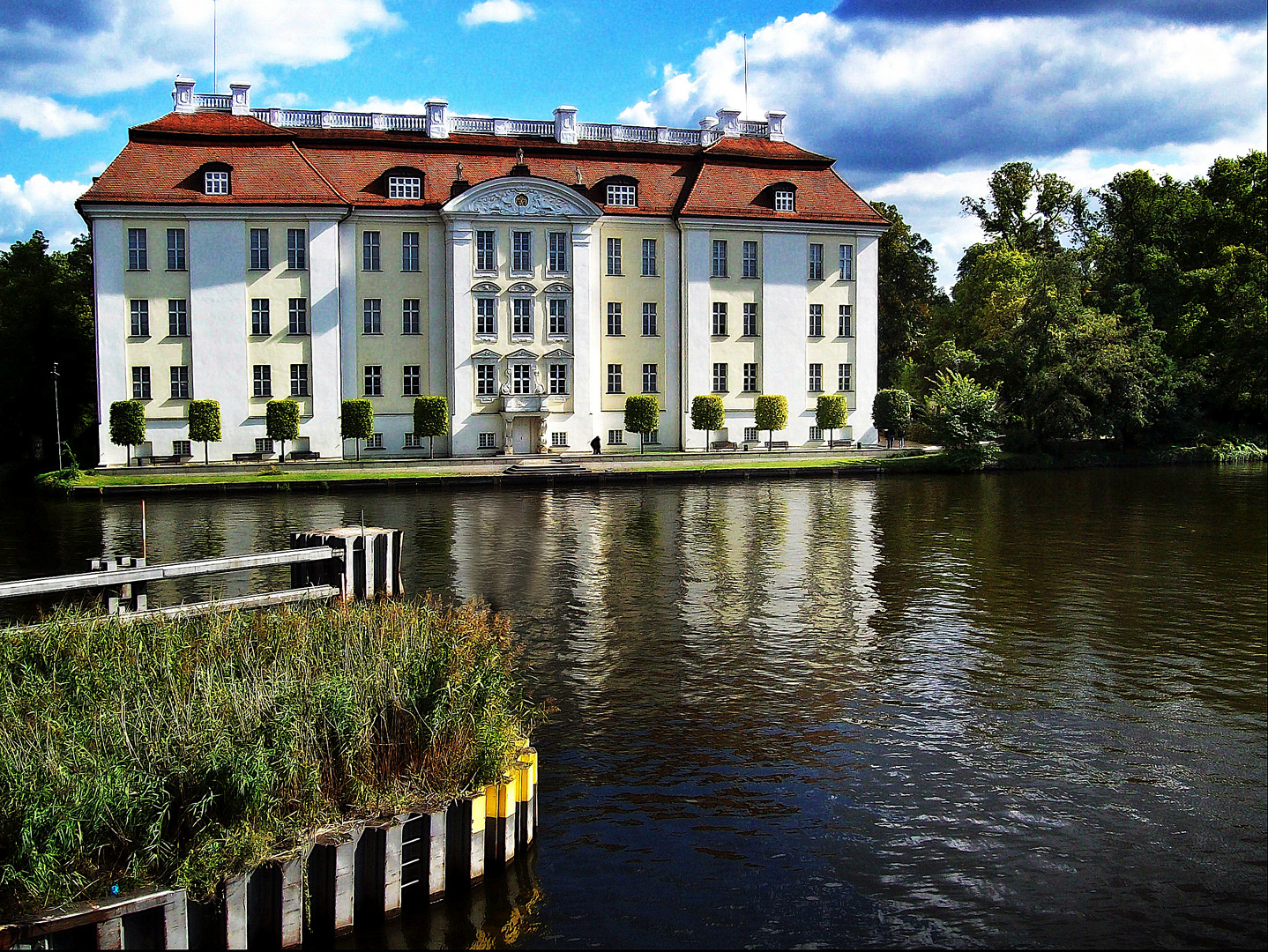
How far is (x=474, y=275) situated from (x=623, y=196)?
9.84m

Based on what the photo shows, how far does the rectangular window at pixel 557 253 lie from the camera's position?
58.6 metres

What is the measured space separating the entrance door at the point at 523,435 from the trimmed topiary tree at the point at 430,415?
13.7 feet

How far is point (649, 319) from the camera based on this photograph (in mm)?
61688

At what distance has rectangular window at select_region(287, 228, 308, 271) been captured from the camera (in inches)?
2199

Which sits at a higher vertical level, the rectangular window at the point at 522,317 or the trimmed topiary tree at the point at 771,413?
the rectangular window at the point at 522,317

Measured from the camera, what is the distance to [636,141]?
63250 millimetres

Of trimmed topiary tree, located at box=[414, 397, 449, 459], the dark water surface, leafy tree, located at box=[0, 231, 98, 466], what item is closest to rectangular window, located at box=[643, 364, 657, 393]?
trimmed topiary tree, located at box=[414, 397, 449, 459]

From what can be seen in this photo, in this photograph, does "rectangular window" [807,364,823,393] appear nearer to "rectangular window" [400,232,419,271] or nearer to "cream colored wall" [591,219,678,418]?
"cream colored wall" [591,219,678,418]

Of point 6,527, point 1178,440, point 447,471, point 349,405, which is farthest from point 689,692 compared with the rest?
point 1178,440

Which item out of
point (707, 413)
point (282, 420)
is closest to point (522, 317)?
point (707, 413)

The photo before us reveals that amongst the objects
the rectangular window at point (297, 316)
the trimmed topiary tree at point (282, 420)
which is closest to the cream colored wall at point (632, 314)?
the rectangular window at point (297, 316)

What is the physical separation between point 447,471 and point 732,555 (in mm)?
24988

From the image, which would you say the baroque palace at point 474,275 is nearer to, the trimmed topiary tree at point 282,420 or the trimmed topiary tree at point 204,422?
the trimmed topiary tree at point 204,422

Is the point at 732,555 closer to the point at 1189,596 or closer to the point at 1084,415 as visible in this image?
the point at 1189,596
